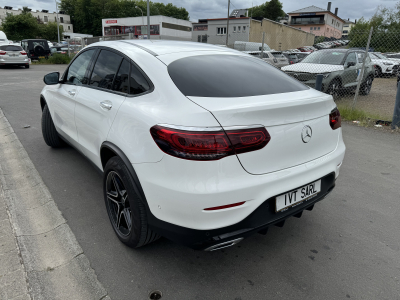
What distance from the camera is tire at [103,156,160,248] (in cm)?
224

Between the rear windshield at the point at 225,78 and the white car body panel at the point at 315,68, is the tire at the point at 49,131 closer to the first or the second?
the rear windshield at the point at 225,78

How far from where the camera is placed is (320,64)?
9.34 metres

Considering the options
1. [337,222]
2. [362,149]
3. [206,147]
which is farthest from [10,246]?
[362,149]

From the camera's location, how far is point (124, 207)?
256cm

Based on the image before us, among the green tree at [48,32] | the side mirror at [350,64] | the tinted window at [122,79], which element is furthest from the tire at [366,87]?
the green tree at [48,32]

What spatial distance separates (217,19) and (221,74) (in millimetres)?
53936

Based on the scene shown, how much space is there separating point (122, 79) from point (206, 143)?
4.04 feet

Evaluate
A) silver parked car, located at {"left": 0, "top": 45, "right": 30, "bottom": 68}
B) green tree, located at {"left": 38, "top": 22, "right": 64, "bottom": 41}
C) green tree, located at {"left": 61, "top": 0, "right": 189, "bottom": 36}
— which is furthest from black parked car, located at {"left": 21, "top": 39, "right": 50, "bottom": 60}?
green tree, located at {"left": 61, "top": 0, "right": 189, "bottom": 36}

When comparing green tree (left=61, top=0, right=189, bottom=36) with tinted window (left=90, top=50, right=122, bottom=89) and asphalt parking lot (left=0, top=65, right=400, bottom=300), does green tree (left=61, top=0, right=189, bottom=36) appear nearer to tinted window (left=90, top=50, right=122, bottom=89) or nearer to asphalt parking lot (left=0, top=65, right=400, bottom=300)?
tinted window (left=90, top=50, right=122, bottom=89)

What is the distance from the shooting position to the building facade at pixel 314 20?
87.4 metres

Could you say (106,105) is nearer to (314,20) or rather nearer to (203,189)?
(203,189)

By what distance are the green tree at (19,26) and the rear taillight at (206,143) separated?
227 ft

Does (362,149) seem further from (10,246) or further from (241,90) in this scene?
(10,246)

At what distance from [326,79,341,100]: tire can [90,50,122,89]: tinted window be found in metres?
7.12
